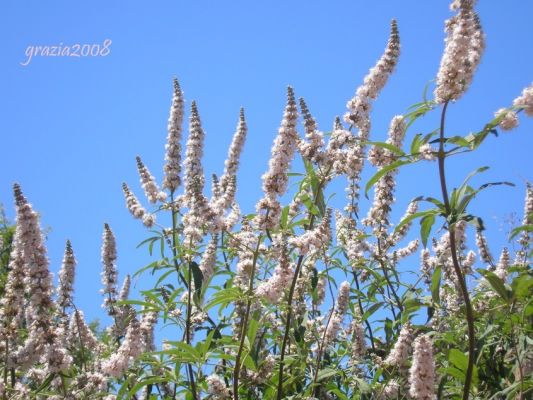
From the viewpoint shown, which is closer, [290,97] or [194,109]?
[290,97]

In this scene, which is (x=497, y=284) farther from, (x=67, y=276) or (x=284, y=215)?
(x=67, y=276)

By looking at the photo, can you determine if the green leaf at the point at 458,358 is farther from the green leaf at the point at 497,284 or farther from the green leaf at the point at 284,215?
the green leaf at the point at 284,215

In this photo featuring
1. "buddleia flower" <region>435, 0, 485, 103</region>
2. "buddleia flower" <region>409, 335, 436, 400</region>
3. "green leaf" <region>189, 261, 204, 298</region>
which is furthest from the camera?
"green leaf" <region>189, 261, 204, 298</region>

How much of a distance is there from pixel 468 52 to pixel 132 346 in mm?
2932

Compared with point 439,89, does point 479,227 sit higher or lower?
lower

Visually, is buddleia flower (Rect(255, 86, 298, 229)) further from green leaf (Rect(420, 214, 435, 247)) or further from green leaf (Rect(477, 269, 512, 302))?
green leaf (Rect(477, 269, 512, 302))

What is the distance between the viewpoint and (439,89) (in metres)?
4.17

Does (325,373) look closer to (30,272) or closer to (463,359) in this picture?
(463,359)

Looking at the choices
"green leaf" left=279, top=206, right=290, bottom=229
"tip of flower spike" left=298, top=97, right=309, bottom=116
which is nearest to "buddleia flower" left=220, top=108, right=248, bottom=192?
"tip of flower spike" left=298, top=97, right=309, bottom=116

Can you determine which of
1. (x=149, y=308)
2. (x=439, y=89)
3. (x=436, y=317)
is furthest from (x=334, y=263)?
(x=439, y=89)

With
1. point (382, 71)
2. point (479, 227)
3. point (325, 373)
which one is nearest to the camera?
point (479, 227)

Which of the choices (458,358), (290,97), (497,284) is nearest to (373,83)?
(290,97)

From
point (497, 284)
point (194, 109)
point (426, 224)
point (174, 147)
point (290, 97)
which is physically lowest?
point (497, 284)

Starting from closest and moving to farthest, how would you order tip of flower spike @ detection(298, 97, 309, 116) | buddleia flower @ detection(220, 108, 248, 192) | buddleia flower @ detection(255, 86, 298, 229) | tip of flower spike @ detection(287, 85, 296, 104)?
buddleia flower @ detection(255, 86, 298, 229) < tip of flower spike @ detection(287, 85, 296, 104) < tip of flower spike @ detection(298, 97, 309, 116) < buddleia flower @ detection(220, 108, 248, 192)
